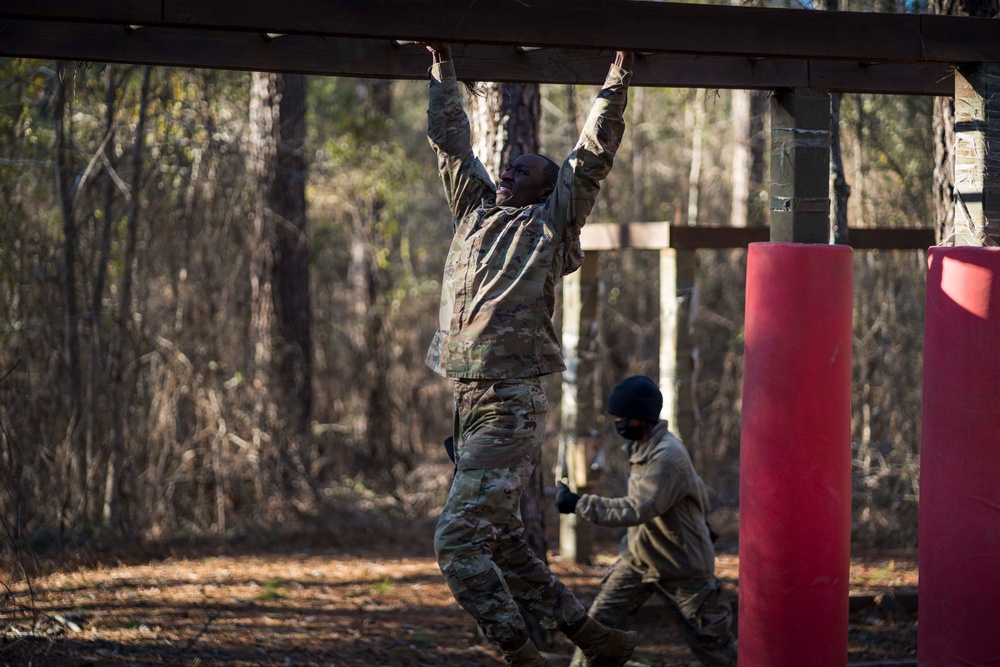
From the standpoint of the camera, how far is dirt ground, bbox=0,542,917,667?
17.6 feet

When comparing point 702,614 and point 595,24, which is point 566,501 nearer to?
point 702,614

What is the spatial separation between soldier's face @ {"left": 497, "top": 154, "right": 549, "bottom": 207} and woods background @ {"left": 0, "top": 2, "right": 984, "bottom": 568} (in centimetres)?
204

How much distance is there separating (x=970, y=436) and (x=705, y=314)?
9178 millimetres

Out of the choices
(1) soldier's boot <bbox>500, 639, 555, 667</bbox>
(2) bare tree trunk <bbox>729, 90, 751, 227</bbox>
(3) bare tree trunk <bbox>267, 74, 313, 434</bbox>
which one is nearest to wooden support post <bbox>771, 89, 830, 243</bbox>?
(1) soldier's boot <bbox>500, 639, 555, 667</bbox>

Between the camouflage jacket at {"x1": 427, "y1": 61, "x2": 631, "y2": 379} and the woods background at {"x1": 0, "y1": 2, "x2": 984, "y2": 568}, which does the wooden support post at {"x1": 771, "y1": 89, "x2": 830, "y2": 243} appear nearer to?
the camouflage jacket at {"x1": 427, "y1": 61, "x2": 631, "y2": 379}

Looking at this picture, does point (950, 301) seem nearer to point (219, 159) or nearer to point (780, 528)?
point (780, 528)

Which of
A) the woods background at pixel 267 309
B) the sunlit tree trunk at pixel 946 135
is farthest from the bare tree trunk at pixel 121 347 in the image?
the sunlit tree trunk at pixel 946 135

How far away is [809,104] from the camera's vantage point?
14.8ft

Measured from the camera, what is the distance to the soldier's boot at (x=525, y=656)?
414 centimetres

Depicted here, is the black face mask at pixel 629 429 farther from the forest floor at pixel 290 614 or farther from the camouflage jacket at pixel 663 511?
the forest floor at pixel 290 614

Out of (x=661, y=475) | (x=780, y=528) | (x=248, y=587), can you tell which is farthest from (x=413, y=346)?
(x=780, y=528)

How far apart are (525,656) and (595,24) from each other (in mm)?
2601

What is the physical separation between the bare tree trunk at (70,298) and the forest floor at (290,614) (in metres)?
0.99

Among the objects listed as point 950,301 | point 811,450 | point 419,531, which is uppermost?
point 950,301
